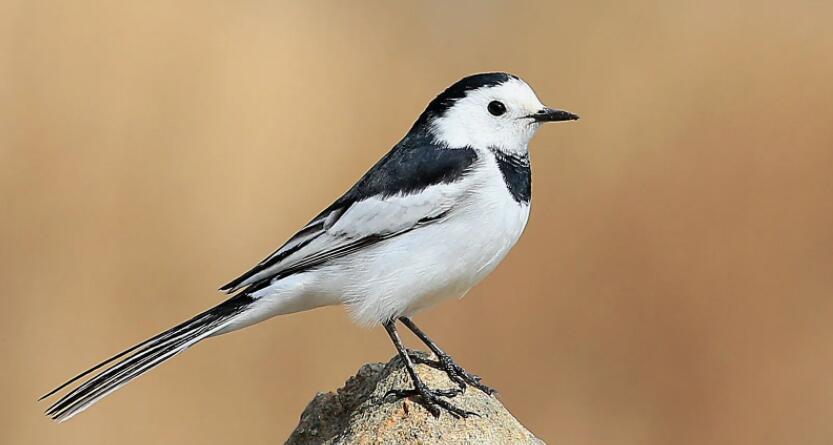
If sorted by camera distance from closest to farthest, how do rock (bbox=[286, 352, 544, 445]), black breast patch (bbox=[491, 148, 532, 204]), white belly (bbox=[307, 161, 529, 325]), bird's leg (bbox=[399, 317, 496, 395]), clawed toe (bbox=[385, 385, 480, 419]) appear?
rock (bbox=[286, 352, 544, 445]) < clawed toe (bbox=[385, 385, 480, 419]) < white belly (bbox=[307, 161, 529, 325]) < black breast patch (bbox=[491, 148, 532, 204]) < bird's leg (bbox=[399, 317, 496, 395])

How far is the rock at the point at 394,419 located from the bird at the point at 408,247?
0.16 feet

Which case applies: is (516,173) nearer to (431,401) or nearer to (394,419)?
(431,401)

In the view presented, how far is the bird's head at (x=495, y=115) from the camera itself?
150 inches

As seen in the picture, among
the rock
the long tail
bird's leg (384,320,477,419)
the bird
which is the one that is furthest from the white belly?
the long tail

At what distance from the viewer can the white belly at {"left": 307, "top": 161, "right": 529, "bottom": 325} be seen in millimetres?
3555

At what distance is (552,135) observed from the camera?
7734 mm

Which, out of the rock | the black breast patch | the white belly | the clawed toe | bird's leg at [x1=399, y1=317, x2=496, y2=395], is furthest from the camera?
bird's leg at [x1=399, y1=317, x2=496, y2=395]

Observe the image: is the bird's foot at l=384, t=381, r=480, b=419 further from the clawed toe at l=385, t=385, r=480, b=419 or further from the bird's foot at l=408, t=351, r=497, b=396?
the bird's foot at l=408, t=351, r=497, b=396

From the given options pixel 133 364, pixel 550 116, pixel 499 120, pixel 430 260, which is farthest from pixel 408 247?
pixel 133 364

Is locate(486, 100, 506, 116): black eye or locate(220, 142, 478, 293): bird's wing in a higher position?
locate(486, 100, 506, 116): black eye

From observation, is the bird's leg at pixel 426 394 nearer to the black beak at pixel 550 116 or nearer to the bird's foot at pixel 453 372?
the bird's foot at pixel 453 372

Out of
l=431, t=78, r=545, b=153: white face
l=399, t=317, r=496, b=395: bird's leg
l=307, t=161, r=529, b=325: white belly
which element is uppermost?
l=431, t=78, r=545, b=153: white face

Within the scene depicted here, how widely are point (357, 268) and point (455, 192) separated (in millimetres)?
420

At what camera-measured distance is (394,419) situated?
3.40m
